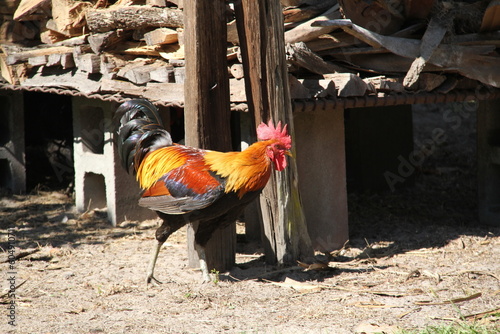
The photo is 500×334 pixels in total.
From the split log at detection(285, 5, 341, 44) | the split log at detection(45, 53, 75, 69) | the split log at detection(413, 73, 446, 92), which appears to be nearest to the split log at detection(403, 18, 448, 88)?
the split log at detection(413, 73, 446, 92)

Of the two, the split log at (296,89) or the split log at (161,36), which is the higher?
the split log at (161,36)

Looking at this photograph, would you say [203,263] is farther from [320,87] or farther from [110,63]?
[110,63]

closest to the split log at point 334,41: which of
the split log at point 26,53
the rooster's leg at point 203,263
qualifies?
the rooster's leg at point 203,263

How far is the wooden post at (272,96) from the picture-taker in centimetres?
571

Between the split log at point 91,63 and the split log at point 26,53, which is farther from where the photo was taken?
the split log at point 26,53

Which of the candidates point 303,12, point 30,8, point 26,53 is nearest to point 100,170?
point 26,53

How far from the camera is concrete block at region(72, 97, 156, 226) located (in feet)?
26.8

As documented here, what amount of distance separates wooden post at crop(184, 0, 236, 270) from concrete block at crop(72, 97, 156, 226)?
224 centimetres

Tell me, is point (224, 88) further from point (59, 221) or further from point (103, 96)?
point (59, 221)

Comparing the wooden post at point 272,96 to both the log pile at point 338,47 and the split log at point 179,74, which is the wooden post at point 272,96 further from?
the split log at point 179,74

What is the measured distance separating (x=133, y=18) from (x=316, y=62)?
2.27 meters

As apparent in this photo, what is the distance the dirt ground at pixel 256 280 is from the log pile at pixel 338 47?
172cm

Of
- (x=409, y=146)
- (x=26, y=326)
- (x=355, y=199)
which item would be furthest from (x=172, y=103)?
(x=409, y=146)

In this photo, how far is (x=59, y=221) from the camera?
28.1ft
